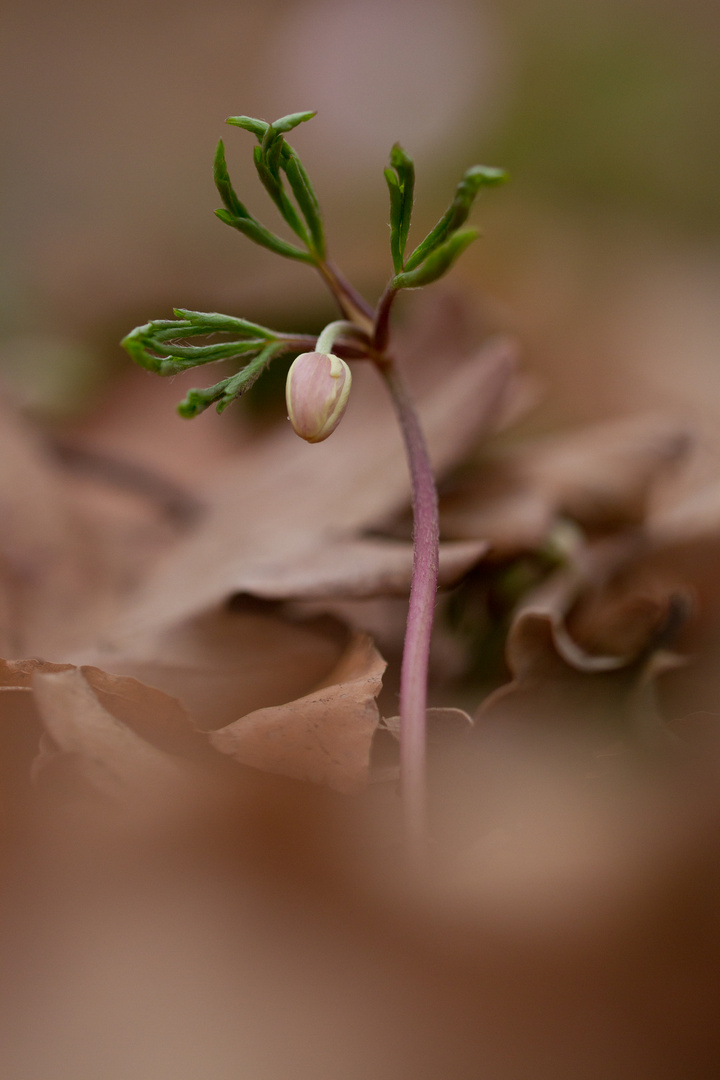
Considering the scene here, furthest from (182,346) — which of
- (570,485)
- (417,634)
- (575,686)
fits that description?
(570,485)

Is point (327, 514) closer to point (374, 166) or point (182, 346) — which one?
point (182, 346)

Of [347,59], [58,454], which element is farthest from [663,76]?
[58,454]

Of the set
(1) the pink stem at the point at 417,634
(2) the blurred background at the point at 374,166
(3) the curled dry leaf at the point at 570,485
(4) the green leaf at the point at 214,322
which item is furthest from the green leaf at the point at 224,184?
(2) the blurred background at the point at 374,166

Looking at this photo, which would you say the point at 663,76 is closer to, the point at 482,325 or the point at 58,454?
the point at 482,325

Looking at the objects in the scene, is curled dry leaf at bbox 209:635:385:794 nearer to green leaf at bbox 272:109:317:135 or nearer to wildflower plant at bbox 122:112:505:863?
wildflower plant at bbox 122:112:505:863

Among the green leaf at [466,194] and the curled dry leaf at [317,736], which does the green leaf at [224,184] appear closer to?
the green leaf at [466,194]

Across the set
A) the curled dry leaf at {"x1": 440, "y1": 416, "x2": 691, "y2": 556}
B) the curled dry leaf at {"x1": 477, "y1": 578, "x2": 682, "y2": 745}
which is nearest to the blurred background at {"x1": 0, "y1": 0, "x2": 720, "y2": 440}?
the curled dry leaf at {"x1": 440, "y1": 416, "x2": 691, "y2": 556}
